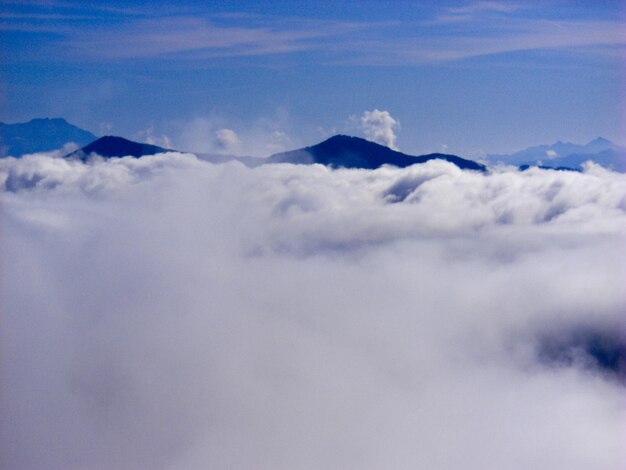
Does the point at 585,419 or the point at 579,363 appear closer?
the point at 585,419

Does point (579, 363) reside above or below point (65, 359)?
below

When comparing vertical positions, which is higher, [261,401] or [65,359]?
[65,359]

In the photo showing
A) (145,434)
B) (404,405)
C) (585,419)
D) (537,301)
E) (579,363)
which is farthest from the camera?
(537,301)

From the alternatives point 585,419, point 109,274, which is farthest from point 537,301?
point 109,274

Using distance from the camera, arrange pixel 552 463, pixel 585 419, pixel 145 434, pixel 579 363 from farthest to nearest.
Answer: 1. pixel 579 363
2. pixel 585 419
3. pixel 145 434
4. pixel 552 463

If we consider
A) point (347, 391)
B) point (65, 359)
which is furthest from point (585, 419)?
point (65, 359)

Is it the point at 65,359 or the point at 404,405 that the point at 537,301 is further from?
the point at 65,359

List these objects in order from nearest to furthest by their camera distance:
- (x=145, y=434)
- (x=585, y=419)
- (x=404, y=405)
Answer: (x=145, y=434) → (x=585, y=419) → (x=404, y=405)

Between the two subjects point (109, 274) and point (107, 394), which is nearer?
point (107, 394)

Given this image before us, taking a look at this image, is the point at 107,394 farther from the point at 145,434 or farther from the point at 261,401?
the point at 261,401
